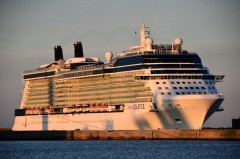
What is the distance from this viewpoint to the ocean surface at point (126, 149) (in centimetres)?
8794

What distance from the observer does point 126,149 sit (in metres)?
95.5

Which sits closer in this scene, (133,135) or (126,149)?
(126,149)

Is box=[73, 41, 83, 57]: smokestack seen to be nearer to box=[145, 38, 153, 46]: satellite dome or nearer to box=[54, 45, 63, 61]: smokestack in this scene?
box=[54, 45, 63, 61]: smokestack

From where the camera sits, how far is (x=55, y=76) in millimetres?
136250

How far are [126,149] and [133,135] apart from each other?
12985 mm

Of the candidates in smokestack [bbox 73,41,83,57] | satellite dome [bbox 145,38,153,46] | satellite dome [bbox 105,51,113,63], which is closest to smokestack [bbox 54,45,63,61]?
smokestack [bbox 73,41,83,57]

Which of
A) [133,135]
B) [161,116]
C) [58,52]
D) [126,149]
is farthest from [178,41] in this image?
[58,52]

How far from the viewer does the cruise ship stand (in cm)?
10969

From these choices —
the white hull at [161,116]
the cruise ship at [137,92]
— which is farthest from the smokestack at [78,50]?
the white hull at [161,116]

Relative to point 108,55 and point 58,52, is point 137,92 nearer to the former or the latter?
point 108,55

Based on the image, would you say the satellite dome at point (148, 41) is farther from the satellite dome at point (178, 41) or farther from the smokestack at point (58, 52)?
the smokestack at point (58, 52)

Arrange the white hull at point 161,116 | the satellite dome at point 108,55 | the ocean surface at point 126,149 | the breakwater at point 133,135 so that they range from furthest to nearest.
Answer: the satellite dome at point 108,55, the white hull at point 161,116, the breakwater at point 133,135, the ocean surface at point 126,149

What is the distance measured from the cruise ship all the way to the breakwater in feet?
11.7

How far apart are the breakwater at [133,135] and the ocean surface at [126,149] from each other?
0.71 meters
